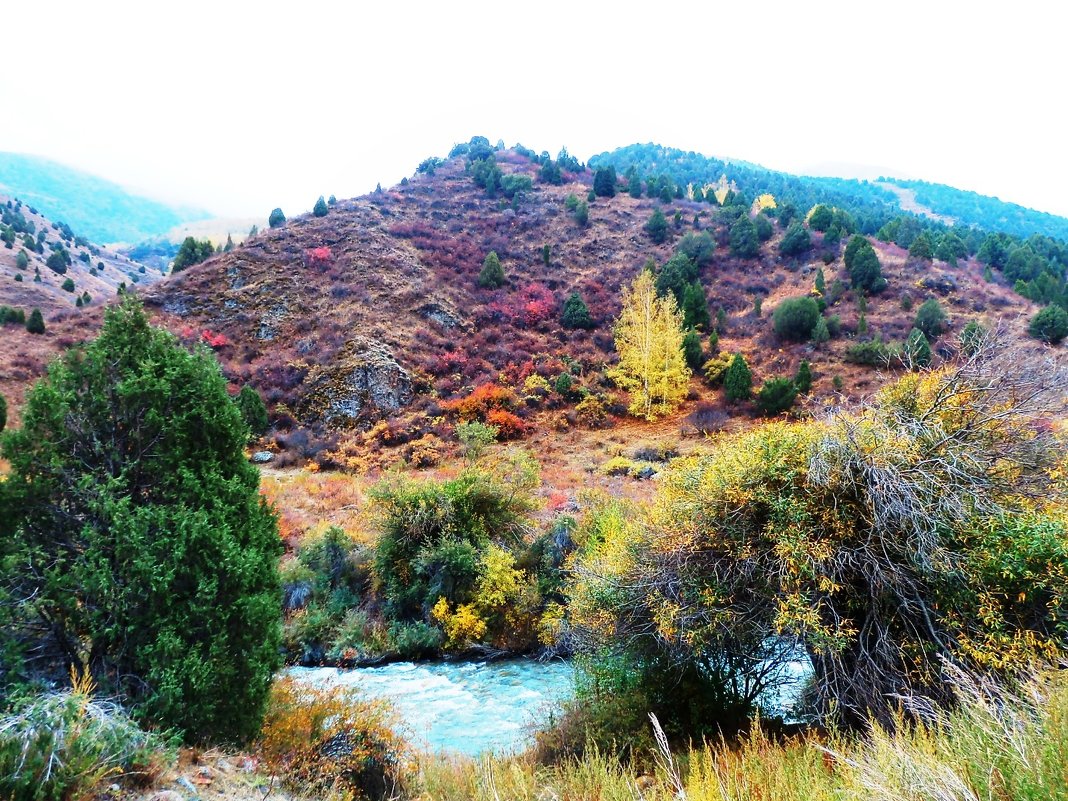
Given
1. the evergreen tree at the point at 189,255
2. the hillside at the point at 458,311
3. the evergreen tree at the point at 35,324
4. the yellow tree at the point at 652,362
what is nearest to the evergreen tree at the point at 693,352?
the yellow tree at the point at 652,362

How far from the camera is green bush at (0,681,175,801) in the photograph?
3.18 meters

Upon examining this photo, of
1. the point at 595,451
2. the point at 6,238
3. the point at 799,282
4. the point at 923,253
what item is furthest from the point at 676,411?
the point at 6,238

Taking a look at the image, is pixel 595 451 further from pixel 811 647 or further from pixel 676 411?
pixel 811 647

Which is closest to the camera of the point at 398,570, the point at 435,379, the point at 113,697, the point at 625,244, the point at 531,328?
the point at 113,697

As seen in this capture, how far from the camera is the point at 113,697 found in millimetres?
4188

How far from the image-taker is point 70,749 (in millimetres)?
3410

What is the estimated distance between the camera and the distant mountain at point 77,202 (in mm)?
148750

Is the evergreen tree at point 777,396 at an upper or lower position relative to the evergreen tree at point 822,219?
lower

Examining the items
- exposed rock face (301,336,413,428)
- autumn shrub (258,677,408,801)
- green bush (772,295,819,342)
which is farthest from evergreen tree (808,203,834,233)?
autumn shrub (258,677,408,801)

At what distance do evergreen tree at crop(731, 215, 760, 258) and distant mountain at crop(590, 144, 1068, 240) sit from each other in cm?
2956

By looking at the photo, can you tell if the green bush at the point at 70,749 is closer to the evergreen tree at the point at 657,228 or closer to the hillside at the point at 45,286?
the hillside at the point at 45,286

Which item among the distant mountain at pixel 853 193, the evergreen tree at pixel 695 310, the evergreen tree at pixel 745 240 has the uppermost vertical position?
the distant mountain at pixel 853 193

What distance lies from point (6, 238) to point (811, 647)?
7276cm

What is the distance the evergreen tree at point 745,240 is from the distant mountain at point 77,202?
549 feet
